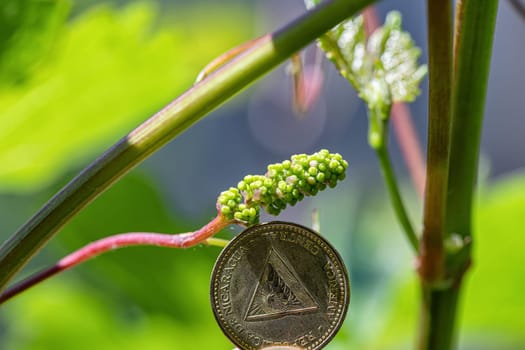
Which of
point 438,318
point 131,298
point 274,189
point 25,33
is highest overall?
point 25,33

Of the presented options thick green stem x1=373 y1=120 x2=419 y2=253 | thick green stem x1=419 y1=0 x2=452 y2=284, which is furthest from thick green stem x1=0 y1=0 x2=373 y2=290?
thick green stem x1=373 y1=120 x2=419 y2=253

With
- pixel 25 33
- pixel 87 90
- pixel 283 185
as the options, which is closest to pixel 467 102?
pixel 283 185

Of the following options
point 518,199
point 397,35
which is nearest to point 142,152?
point 397,35

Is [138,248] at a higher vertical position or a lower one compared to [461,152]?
higher

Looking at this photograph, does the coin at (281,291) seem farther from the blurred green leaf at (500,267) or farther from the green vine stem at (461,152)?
the blurred green leaf at (500,267)

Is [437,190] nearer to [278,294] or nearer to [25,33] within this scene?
[278,294]

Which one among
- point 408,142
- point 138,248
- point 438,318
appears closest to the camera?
point 438,318

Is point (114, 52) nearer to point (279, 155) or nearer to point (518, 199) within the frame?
point (518, 199)

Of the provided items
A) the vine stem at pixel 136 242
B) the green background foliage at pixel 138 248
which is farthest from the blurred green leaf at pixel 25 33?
the vine stem at pixel 136 242

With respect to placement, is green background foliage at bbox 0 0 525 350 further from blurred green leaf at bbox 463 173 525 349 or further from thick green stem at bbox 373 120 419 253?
thick green stem at bbox 373 120 419 253
